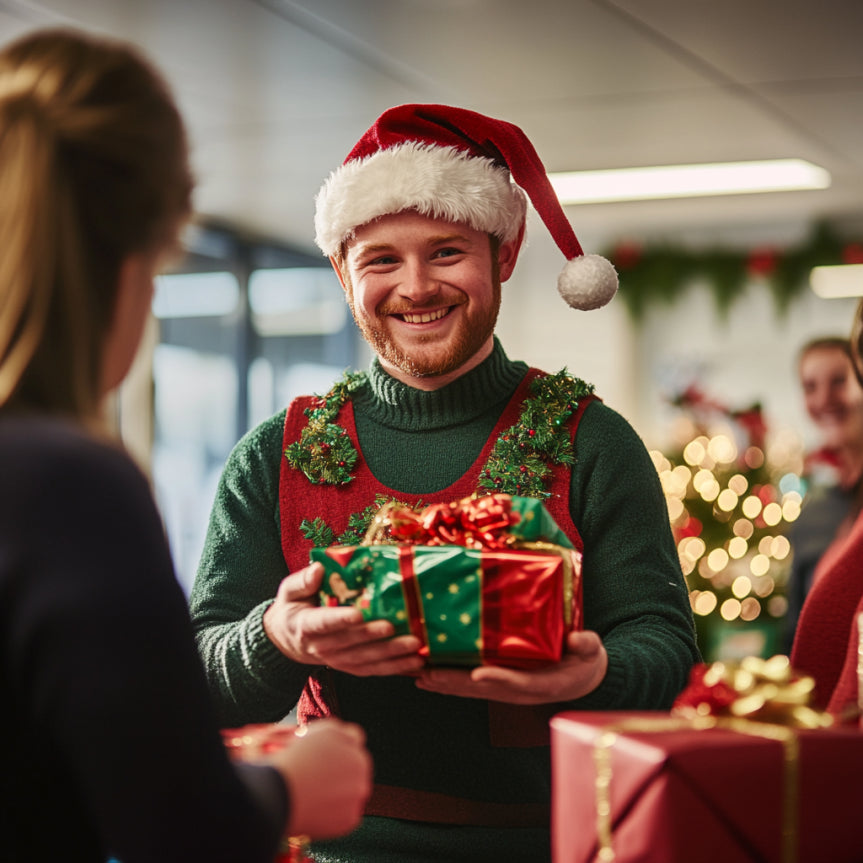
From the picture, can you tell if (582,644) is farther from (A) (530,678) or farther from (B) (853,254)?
(B) (853,254)

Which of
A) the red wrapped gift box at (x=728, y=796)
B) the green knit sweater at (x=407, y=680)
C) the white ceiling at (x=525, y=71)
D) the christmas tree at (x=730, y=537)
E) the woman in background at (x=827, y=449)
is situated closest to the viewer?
the red wrapped gift box at (x=728, y=796)

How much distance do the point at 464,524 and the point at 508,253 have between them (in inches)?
24.6

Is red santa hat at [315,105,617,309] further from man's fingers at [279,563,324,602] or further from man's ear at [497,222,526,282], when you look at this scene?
man's fingers at [279,563,324,602]

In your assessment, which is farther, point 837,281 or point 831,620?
point 837,281

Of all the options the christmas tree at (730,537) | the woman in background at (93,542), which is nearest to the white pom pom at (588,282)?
the woman in background at (93,542)

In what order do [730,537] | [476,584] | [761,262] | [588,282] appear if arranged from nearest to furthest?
[476,584], [588,282], [730,537], [761,262]

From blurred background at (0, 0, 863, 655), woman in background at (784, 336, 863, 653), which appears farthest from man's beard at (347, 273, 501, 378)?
woman in background at (784, 336, 863, 653)

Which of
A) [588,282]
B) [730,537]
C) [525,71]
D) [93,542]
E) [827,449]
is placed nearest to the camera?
[93,542]

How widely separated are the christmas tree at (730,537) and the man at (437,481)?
149 inches

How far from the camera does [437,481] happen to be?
1.51 m

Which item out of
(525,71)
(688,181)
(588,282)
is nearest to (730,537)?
(688,181)

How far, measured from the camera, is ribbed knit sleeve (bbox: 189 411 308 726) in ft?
4.40

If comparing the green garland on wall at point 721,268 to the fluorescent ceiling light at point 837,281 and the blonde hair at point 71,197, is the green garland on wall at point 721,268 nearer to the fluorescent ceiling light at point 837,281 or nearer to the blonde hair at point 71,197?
the fluorescent ceiling light at point 837,281

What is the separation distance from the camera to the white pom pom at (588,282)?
1.64 m
